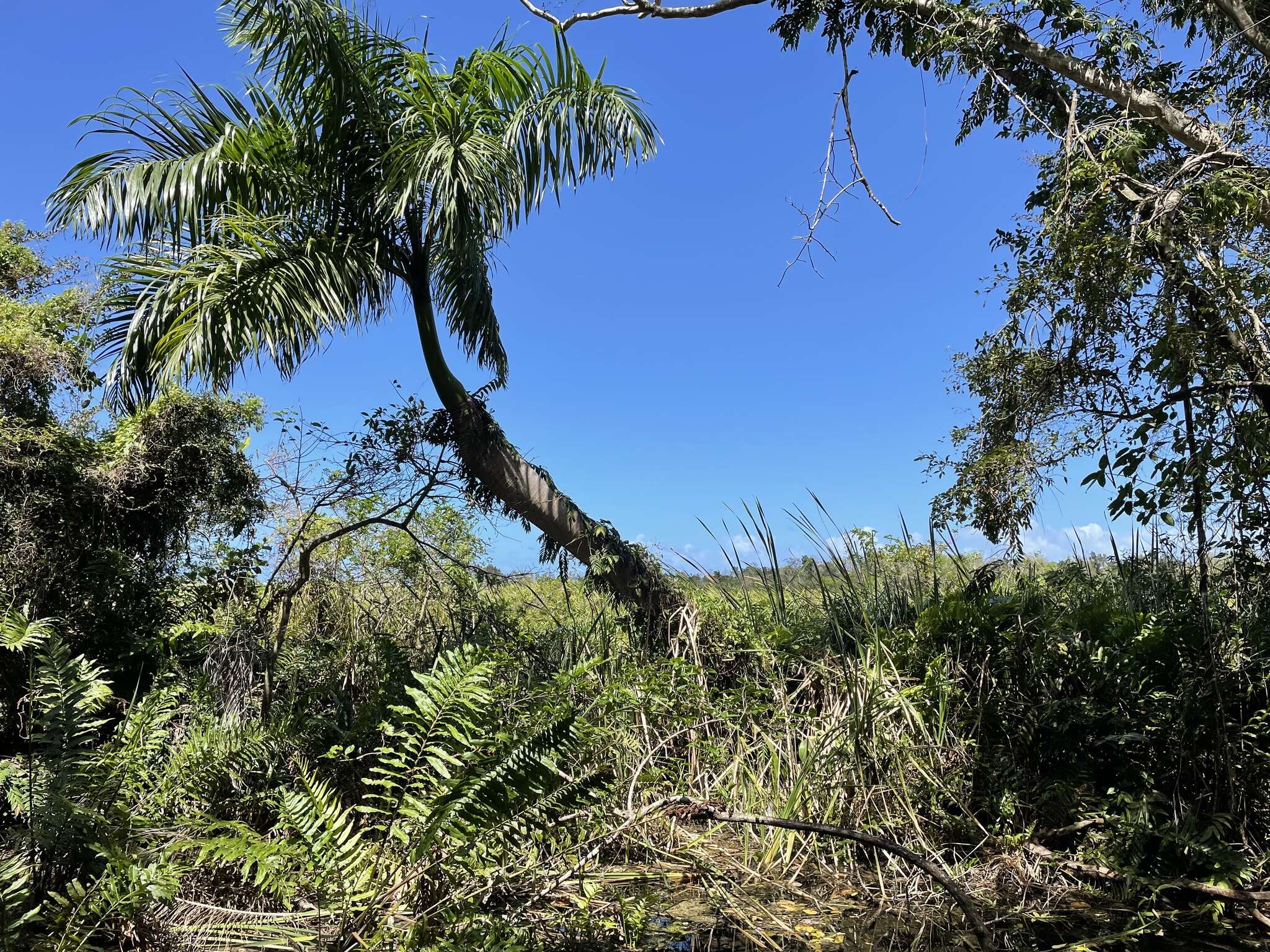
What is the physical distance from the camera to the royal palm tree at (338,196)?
5.60 metres

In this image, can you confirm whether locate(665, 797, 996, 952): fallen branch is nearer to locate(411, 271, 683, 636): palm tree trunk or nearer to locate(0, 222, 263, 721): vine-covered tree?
locate(411, 271, 683, 636): palm tree trunk

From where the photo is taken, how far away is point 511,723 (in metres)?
4.00

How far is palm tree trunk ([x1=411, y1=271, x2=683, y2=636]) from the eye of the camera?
Answer: 6.82 metres

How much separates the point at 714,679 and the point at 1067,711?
256 cm

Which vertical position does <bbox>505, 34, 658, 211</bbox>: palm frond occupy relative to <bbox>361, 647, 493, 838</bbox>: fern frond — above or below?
above

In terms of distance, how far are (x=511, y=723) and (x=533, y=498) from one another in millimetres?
3098

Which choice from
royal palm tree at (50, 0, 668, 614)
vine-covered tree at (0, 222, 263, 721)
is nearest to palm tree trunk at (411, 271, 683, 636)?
royal palm tree at (50, 0, 668, 614)

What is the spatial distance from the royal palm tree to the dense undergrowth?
634 millimetres

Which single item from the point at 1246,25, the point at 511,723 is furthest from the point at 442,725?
the point at 1246,25

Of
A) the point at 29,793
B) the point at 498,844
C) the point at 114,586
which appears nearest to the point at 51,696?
the point at 29,793

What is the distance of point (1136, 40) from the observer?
571 centimetres

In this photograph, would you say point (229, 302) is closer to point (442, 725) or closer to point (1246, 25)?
point (442, 725)

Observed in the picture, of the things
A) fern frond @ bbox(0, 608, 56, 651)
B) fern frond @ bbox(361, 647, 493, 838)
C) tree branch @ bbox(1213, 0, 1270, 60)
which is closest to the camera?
fern frond @ bbox(361, 647, 493, 838)

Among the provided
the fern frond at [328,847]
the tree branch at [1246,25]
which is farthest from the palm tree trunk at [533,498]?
the tree branch at [1246,25]
